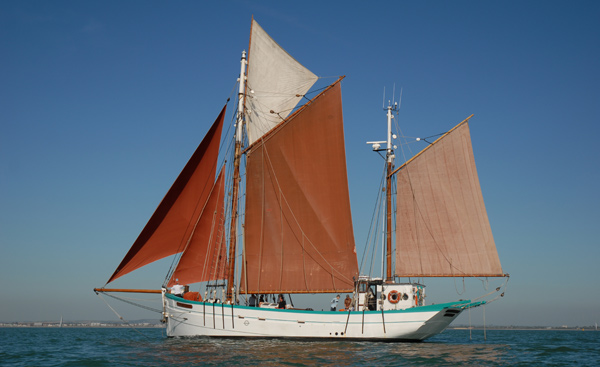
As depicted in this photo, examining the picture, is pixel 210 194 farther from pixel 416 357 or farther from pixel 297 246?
pixel 416 357

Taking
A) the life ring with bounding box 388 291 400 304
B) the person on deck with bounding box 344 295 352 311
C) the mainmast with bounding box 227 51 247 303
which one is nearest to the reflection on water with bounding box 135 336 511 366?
the life ring with bounding box 388 291 400 304

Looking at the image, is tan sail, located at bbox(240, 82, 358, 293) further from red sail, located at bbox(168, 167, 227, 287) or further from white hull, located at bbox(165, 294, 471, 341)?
white hull, located at bbox(165, 294, 471, 341)

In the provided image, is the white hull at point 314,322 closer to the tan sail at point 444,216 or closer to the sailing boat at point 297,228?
the sailing boat at point 297,228

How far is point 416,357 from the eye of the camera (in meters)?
27.4

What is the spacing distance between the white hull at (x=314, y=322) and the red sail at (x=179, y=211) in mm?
4405

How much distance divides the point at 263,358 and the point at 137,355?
663 cm

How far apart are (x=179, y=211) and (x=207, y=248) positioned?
334 centimetres

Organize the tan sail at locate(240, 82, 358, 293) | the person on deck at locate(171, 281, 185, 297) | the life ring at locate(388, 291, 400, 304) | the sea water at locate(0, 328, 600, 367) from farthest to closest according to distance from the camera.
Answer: the tan sail at locate(240, 82, 358, 293), the person on deck at locate(171, 281, 185, 297), the life ring at locate(388, 291, 400, 304), the sea water at locate(0, 328, 600, 367)

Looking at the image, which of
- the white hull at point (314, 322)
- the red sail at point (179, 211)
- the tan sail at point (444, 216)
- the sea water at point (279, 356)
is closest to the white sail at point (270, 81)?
the red sail at point (179, 211)

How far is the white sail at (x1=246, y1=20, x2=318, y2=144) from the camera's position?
134 feet

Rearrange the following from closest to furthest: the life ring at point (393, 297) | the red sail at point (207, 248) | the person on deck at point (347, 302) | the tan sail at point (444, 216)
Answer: the life ring at point (393, 297) → the person on deck at point (347, 302) → the red sail at point (207, 248) → the tan sail at point (444, 216)

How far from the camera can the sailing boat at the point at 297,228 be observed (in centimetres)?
3453

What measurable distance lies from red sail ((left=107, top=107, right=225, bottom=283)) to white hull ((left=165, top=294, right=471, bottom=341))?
173 inches

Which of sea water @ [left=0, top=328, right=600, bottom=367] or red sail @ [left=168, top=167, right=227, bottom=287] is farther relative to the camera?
red sail @ [left=168, top=167, right=227, bottom=287]
